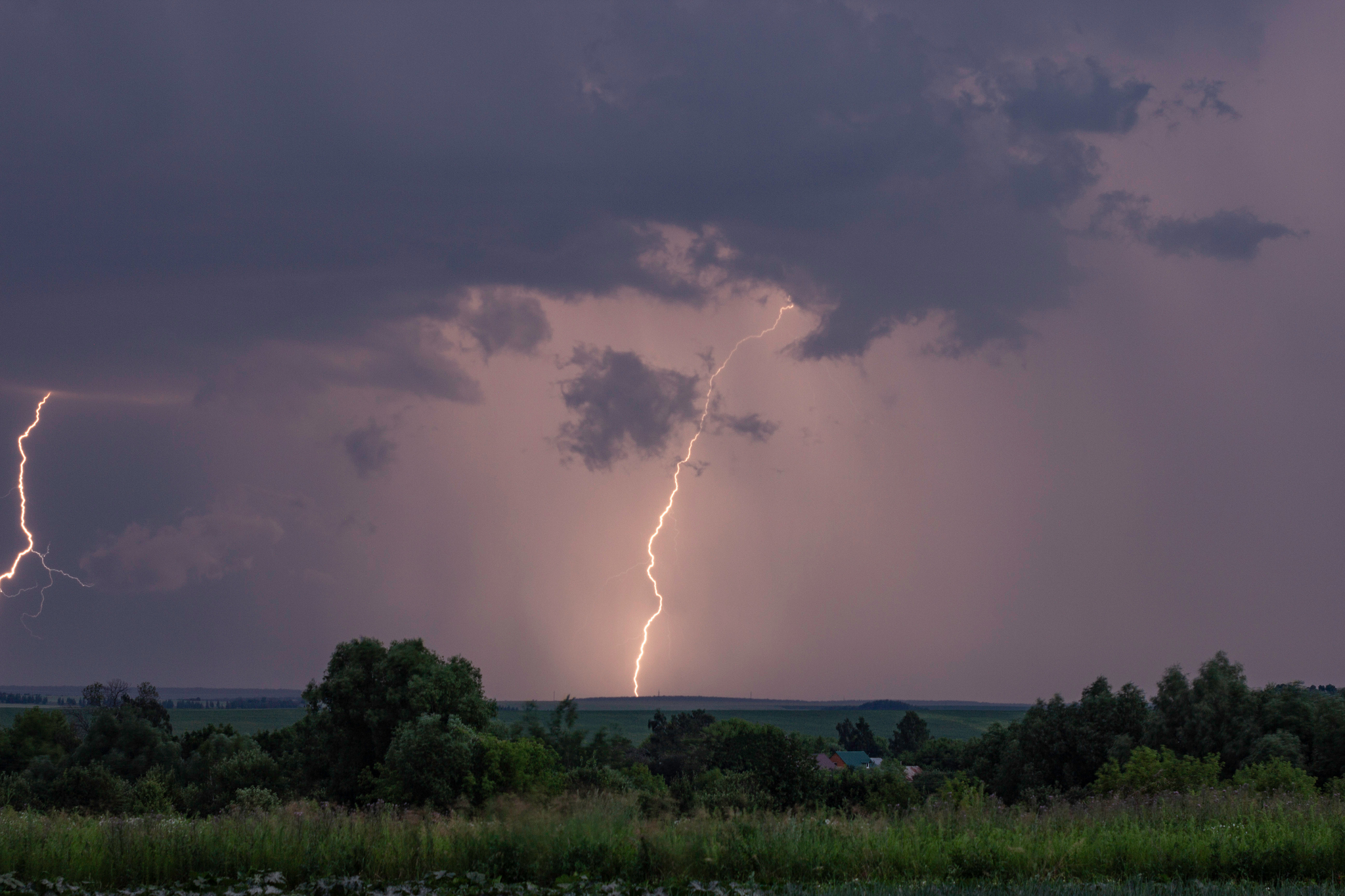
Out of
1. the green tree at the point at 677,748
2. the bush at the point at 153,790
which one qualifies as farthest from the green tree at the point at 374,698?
the green tree at the point at 677,748

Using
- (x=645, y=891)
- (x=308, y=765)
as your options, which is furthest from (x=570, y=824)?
(x=308, y=765)

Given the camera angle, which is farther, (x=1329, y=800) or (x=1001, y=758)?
(x=1001, y=758)

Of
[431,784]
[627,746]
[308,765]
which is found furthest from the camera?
[627,746]

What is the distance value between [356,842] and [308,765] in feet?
157

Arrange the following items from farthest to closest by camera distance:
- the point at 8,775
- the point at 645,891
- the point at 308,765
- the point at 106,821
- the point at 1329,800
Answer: the point at 8,775 → the point at 308,765 → the point at 1329,800 → the point at 106,821 → the point at 645,891

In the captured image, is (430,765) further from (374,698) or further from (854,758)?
(854,758)

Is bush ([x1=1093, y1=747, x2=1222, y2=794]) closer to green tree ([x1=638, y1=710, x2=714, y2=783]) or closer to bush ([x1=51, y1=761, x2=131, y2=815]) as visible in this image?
green tree ([x1=638, y1=710, x2=714, y2=783])

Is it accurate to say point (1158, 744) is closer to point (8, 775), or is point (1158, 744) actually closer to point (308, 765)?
point (308, 765)

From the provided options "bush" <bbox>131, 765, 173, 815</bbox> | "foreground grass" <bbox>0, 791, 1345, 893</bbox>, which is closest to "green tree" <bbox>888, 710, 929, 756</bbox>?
"bush" <bbox>131, 765, 173, 815</bbox>

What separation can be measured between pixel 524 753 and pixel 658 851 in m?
37.1

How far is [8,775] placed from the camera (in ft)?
234

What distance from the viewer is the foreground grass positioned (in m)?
9.98

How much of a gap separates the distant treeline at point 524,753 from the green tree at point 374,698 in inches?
3.3

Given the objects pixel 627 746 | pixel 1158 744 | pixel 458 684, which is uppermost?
pixel 458 684
